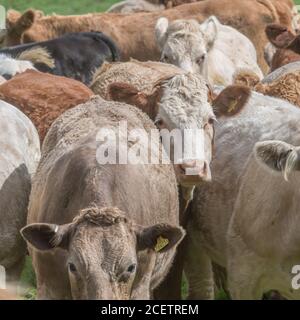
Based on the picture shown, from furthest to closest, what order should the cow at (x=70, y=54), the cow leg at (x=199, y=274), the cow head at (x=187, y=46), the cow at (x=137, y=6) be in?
1. the cow at (x=137, y=6)
2. the cow at (x=70, y=54)
3. the cow head at (x=187, y=46)
4. the cow leg at (x=199, y=274)

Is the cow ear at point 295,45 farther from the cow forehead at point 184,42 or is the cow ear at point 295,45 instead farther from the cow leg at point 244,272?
the cow leg at point 244,272

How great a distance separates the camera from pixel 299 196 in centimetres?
709

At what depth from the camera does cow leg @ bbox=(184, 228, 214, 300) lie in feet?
29.0

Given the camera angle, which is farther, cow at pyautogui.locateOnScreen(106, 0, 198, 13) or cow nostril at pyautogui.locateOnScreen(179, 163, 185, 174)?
cow at pyautogui.locateOnScreen(106, 0, 198, 13)

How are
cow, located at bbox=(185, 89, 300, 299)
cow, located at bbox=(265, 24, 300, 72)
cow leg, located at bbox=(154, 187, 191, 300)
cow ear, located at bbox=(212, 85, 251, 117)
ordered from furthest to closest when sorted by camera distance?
cow, located at bbox=(265, 24, 300, 72) < cow ear, located at bbox=(212, 85, 251, 117) < cow leg, located at bbox=(154, 187, 191, 300) < cow, located at bbox=(185, 89, 300, 299)

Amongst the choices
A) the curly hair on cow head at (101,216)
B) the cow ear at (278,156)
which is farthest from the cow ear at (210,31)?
the curly hair on cow head at (101,216)

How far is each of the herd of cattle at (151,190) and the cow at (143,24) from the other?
454cm

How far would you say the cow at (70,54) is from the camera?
493 inches

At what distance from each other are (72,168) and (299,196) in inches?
55.7

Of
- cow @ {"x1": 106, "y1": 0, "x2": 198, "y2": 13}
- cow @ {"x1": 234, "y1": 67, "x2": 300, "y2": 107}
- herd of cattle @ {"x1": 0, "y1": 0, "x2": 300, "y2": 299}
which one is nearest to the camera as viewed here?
herd of cattle @ {"x1": 0, "y1": 0, "x2": 300, "y2": 299}

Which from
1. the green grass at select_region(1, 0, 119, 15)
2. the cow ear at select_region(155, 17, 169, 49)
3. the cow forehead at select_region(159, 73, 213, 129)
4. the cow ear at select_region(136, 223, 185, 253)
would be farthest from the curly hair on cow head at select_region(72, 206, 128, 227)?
the green grass at select_region(1, 0, 119, 15)

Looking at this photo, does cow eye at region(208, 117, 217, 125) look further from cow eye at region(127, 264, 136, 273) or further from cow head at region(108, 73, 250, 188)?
cow eye at region(127, 264, 136, 273)

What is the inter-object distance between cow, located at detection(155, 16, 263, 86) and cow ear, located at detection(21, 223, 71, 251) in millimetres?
5172
